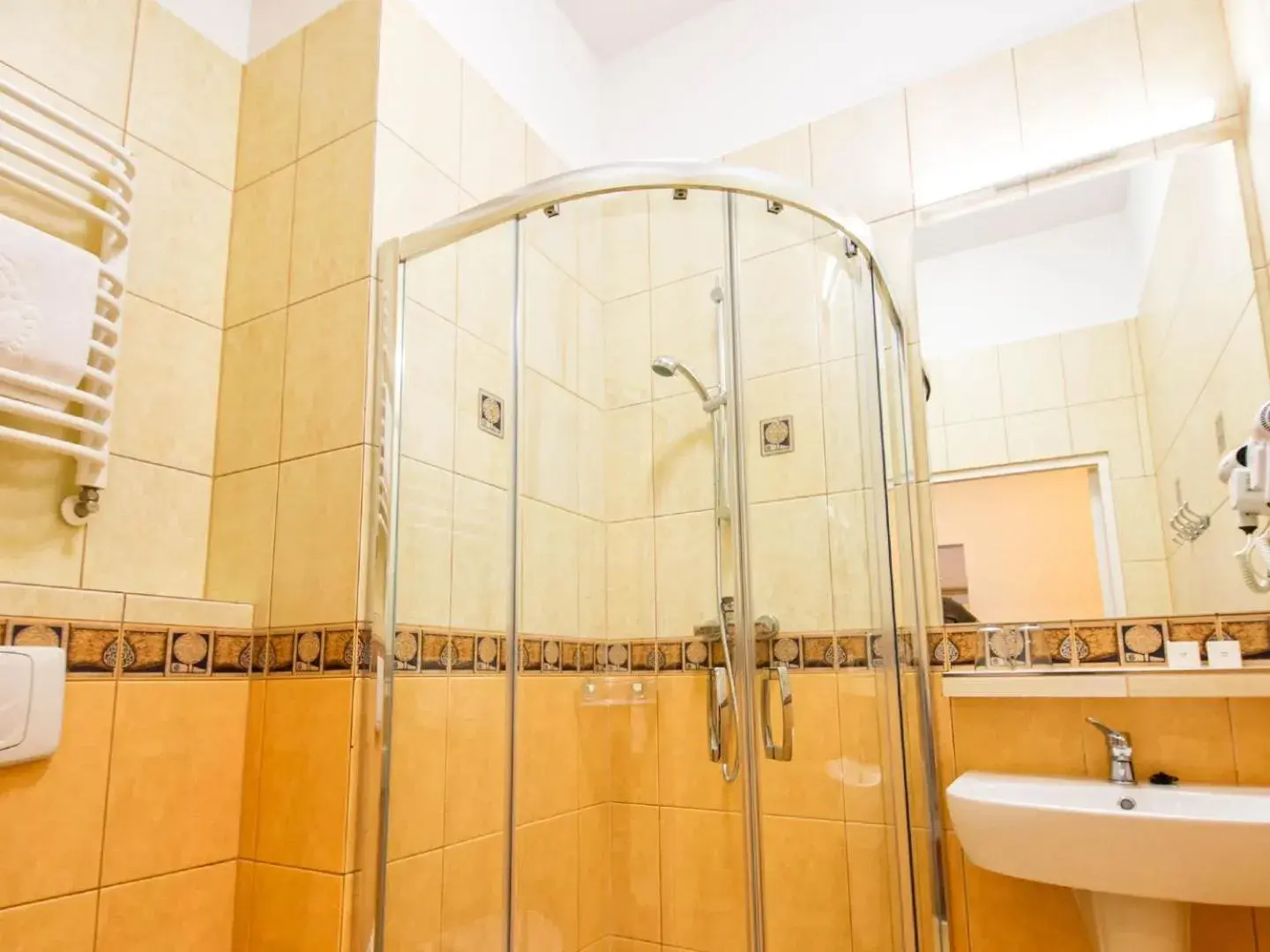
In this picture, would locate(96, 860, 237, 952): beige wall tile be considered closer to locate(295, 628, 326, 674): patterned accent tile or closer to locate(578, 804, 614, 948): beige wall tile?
locate(295, 628, 326, 674): patterned accent tile

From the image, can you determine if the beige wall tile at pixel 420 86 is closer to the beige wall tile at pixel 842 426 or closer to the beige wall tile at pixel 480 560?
the beige wall tile at pixel 480 560

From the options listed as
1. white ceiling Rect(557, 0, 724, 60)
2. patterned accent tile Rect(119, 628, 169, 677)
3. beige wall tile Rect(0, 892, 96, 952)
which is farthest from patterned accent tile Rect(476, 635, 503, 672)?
white ceiling Rect(557, 0, 724, 60)

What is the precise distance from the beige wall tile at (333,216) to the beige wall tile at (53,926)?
1.08m

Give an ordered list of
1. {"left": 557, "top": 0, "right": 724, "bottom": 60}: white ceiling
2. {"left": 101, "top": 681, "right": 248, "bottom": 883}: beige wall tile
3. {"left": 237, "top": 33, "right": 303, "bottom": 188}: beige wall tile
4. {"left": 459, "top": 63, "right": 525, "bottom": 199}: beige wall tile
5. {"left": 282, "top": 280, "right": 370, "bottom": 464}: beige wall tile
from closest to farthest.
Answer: {"left": 101, "top": 681, "right": 248, "bottom": 883}: beige wall tile < {"left": 282, "top": 280, "right": 370, "bottom": 464}: beige wall tile < {"left": 237, "top": 33, "right": 303, "bottom": 188}: beige wall tile < {"left": 459, "top": 63, "right": 525, "bottom": 199}: beige wall tile < {"left": 557, "top": 0, "right": 724, "bottom": 60}: white ceiling

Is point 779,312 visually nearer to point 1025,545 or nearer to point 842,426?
point 842,426

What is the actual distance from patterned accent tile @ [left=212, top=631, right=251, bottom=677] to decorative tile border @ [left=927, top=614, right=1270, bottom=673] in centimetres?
131

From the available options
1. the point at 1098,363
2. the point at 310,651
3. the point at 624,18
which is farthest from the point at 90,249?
the point at 1098,363

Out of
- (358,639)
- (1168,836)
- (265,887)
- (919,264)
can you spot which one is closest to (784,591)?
(1168,836)

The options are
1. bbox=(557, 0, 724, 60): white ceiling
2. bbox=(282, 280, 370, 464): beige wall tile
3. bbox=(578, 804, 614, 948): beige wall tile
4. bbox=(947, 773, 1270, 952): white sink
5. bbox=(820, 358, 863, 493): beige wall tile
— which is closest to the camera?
bbox=(947, 773, 1270, 952): white sink

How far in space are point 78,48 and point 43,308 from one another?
0.53 meters

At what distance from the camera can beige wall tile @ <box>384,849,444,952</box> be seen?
1361 millimetres

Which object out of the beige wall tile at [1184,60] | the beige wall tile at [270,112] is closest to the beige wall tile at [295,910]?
the beige wall tile at [270,112]

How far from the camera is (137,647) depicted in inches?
55.4

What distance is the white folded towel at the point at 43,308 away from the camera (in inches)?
51.4
